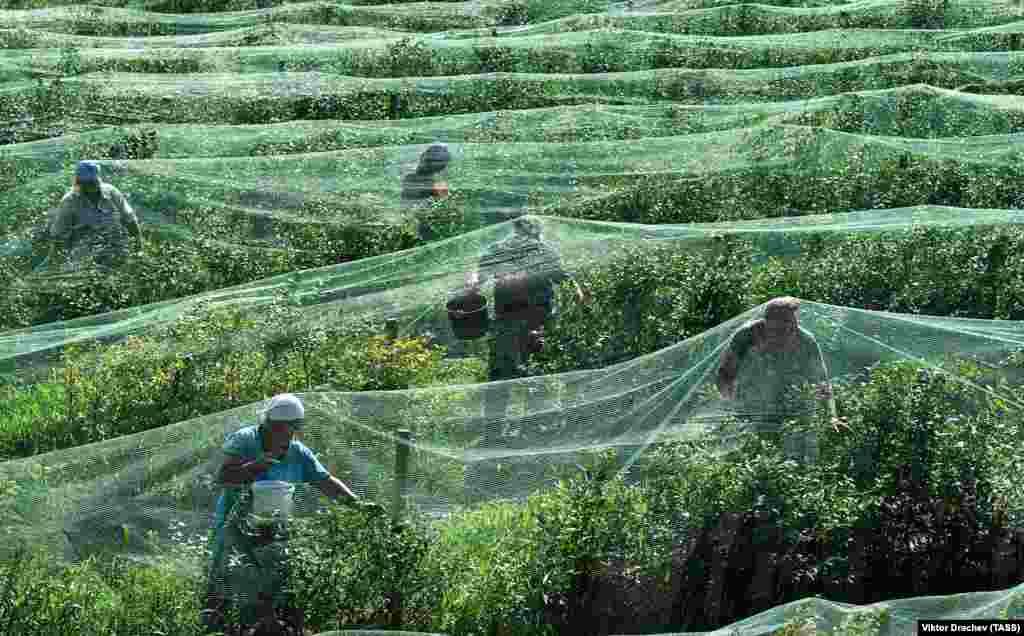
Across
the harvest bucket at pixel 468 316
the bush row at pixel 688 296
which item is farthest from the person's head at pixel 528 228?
the harvest bucket at pixel 468 316

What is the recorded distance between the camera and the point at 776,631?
532 cm

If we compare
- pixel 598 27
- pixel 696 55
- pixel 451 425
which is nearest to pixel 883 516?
pixel 451 425

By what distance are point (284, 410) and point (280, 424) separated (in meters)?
0.07

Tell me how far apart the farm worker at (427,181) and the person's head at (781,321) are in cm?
450

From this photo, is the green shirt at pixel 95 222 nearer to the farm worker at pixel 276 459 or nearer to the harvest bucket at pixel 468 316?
the harvest bucket at pixel 468 316

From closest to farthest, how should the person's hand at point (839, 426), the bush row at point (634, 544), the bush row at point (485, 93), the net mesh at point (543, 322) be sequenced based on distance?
the bush row at point (634, 544) < the net mesh at point (543, 322) < the person's hand at point (839, 426) < the bush row at point (485, 93)

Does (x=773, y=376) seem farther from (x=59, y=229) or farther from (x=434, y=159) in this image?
(x=59, y=229)

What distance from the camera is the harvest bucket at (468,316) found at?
8961 mm

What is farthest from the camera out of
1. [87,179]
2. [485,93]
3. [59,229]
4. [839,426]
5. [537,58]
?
[537,58]

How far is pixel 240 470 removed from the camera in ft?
21.3

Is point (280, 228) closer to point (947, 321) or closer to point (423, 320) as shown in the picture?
point (423, 320)

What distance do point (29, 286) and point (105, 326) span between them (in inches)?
60.2

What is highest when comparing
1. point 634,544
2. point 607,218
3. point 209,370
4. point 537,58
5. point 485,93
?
point 537,58

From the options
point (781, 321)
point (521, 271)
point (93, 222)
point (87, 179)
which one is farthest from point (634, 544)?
point (87, 179)
